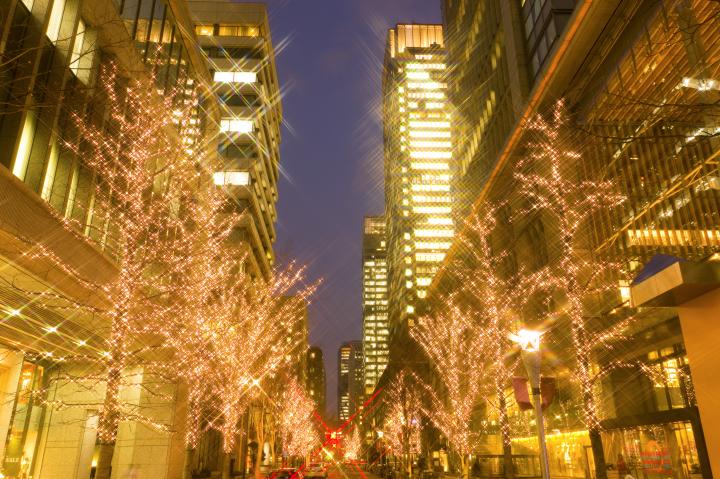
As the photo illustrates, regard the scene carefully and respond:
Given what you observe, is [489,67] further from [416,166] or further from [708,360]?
[416,166]

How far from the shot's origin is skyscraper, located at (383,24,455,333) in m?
139

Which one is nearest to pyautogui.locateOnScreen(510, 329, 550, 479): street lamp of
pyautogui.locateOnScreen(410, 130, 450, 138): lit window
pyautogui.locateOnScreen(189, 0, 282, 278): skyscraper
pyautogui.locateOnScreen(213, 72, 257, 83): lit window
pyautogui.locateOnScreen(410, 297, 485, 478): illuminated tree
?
pyautogui.locateOnScreen(410, 297, 485, 478): illuminated tree

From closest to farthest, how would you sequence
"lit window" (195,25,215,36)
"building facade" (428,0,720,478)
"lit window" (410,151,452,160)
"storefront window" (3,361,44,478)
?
"building facade" (428,0,720,478), "storefront window" (3,361,44,478), "lit window" (195,25,215,36), "lit window" (410,151,452,160)

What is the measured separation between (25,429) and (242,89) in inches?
1982

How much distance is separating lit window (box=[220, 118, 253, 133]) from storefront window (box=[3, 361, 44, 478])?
4401 centimetres

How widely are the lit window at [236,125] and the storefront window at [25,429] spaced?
44.0 m

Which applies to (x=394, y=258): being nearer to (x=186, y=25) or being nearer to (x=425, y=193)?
(x=425, y=193)

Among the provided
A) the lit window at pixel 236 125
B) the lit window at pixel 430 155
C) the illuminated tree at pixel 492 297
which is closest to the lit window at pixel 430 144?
the lit window at pixel 430 155

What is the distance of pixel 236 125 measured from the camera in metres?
64.2

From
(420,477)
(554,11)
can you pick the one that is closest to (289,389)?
(420,477)

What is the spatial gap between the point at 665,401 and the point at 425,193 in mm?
123566

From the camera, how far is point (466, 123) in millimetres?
64562

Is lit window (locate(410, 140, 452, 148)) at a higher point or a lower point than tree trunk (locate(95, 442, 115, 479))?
higher

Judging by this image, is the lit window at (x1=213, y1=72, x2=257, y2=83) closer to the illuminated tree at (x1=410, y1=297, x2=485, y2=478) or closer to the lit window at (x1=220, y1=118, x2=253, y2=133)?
the lit window at (x1=220, y1=118, x2=253, y2=133)
